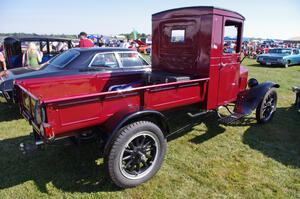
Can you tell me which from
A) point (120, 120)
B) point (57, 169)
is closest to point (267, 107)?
point (120, 120)

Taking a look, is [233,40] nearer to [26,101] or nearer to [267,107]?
[267,107]

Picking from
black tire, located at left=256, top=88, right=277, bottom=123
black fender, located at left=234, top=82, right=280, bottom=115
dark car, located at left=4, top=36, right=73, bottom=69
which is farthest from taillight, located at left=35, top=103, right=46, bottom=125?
dark car, located at left=4, top=36, right=73, bottom=69

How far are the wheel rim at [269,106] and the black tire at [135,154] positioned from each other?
306cm

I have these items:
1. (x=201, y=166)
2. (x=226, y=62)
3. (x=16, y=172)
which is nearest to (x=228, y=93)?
(x=226, y=62)

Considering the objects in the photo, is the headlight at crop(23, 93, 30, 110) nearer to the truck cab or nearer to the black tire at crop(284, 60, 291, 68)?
the truck cab

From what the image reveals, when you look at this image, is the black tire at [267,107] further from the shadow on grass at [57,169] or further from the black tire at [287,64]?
the black tire at [287,64]

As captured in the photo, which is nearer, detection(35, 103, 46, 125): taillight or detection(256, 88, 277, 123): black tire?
detection(35, 103, 46, 125): taillight

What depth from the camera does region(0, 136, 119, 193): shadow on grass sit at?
3127 millimetres

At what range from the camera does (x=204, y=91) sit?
3.93 metres

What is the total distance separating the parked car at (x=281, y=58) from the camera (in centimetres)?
1733

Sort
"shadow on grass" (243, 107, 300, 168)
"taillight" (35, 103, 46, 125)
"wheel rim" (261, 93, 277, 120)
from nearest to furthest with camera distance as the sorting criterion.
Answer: "taillight" (35, 103, 46, 125) < "shadow on grass" (243, 107, 300, 168) < "wheel rim" (261, 93, 277, 120)

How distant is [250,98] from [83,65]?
3668 mm

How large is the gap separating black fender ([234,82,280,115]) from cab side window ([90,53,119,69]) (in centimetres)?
286

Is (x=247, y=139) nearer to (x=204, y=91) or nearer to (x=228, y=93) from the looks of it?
(x=228, y=93)
